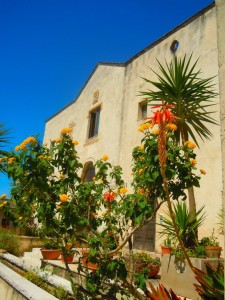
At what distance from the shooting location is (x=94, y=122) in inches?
545

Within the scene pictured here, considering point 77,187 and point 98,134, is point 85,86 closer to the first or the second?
point 98,134

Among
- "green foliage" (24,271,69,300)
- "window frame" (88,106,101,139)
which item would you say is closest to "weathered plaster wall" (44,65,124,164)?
"window frame" (88,106,101,139)

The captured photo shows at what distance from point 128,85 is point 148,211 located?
31.0 feet

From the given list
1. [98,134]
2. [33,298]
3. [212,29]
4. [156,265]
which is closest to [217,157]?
[156,265]

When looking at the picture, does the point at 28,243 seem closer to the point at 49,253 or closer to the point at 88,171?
the point at 49,253

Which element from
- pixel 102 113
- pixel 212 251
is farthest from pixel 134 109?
pixel 212 251

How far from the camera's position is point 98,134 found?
41.5ft

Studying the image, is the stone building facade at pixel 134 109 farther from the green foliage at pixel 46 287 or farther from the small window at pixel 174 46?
the green foliage at pixel 46 287

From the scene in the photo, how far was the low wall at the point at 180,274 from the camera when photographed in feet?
15.8

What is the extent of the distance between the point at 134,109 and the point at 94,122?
3.44 m

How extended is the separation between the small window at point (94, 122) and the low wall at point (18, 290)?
31.3 feet

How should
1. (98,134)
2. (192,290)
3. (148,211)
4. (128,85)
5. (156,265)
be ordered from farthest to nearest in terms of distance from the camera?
(98,134)
(128,85)
(156,265)
(192,290)
(148,211)

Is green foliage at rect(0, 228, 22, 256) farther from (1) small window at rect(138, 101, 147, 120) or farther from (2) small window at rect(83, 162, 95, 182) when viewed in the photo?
(1) small window at rect(138, 101, 147, 120)

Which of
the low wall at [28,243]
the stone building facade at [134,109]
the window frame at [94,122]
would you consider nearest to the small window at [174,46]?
the stone building facade at [134,109]
